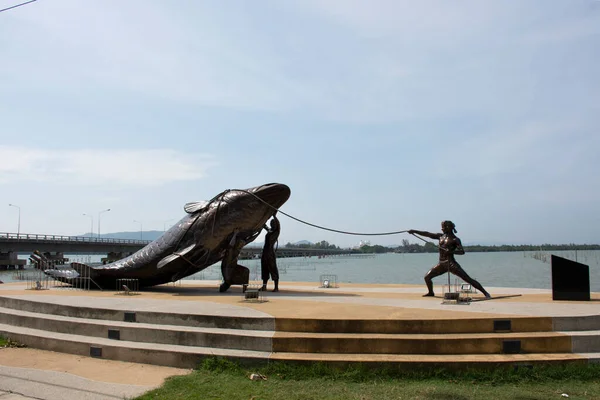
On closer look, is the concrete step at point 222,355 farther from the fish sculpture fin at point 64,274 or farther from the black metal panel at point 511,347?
the fish sculpture fin at point 64,274

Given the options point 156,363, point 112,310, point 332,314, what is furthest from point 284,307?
point 112,310

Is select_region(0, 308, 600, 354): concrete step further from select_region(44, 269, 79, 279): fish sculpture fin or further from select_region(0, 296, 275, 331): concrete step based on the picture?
select_region(44, 269, 79, 279): fish sculpture fin

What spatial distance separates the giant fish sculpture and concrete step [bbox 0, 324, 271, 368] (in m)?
4.62

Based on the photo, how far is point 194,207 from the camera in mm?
14461

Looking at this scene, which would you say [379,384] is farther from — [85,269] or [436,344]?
[85,269]

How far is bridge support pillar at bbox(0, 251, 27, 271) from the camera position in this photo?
58.8 meters

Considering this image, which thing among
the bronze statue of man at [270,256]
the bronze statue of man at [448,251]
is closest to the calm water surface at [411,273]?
the bronze statue of man at [270,256]

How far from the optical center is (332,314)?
8367mm

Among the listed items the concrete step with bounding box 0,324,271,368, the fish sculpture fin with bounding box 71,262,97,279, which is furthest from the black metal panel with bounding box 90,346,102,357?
the fish sculpture fin with bounding box 71,262,97,279

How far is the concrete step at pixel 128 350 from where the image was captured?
7.52 m

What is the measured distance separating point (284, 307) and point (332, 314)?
4.95ft

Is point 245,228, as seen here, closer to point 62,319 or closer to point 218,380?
point 62,319

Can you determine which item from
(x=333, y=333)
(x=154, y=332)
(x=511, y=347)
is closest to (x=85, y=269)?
(x=154, y=332)

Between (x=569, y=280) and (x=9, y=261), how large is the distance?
6510 centimetres
